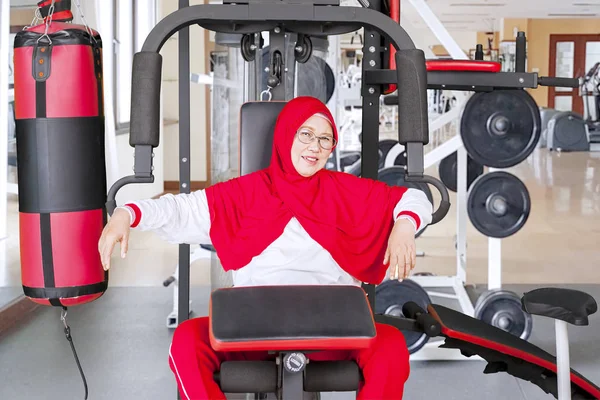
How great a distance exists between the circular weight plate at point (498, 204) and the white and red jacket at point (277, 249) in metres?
1.75

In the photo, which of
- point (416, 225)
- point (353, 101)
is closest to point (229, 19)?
point (416, 225)

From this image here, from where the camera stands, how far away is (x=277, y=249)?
1939mm

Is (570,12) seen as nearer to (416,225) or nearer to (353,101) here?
(353,101)

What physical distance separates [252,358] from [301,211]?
1.30ft

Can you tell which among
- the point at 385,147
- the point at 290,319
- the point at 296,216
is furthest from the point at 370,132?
the point at 385,147

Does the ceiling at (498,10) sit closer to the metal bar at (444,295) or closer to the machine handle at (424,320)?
the metal bar at (444,295)

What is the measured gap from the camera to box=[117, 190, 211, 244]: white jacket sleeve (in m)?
1.83

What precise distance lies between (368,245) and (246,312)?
22.3 inches

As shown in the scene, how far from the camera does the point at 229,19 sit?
1829 millimetres

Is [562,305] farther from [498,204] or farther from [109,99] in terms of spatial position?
[109,99]

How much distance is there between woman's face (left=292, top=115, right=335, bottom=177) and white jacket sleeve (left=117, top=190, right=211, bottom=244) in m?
0.25

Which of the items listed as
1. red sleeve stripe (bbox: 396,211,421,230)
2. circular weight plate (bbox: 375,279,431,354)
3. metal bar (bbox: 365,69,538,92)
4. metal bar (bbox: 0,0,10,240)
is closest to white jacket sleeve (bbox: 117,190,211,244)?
red sleeve stripe (bbox: 396,211,421,230)

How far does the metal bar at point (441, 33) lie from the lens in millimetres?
3602

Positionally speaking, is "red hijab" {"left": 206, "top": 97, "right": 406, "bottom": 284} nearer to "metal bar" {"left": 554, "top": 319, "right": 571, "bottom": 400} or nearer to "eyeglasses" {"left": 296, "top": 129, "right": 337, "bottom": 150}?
"eyeglasses" {"left": 296, "top": 129, "right": 337, "bottom": 150}
